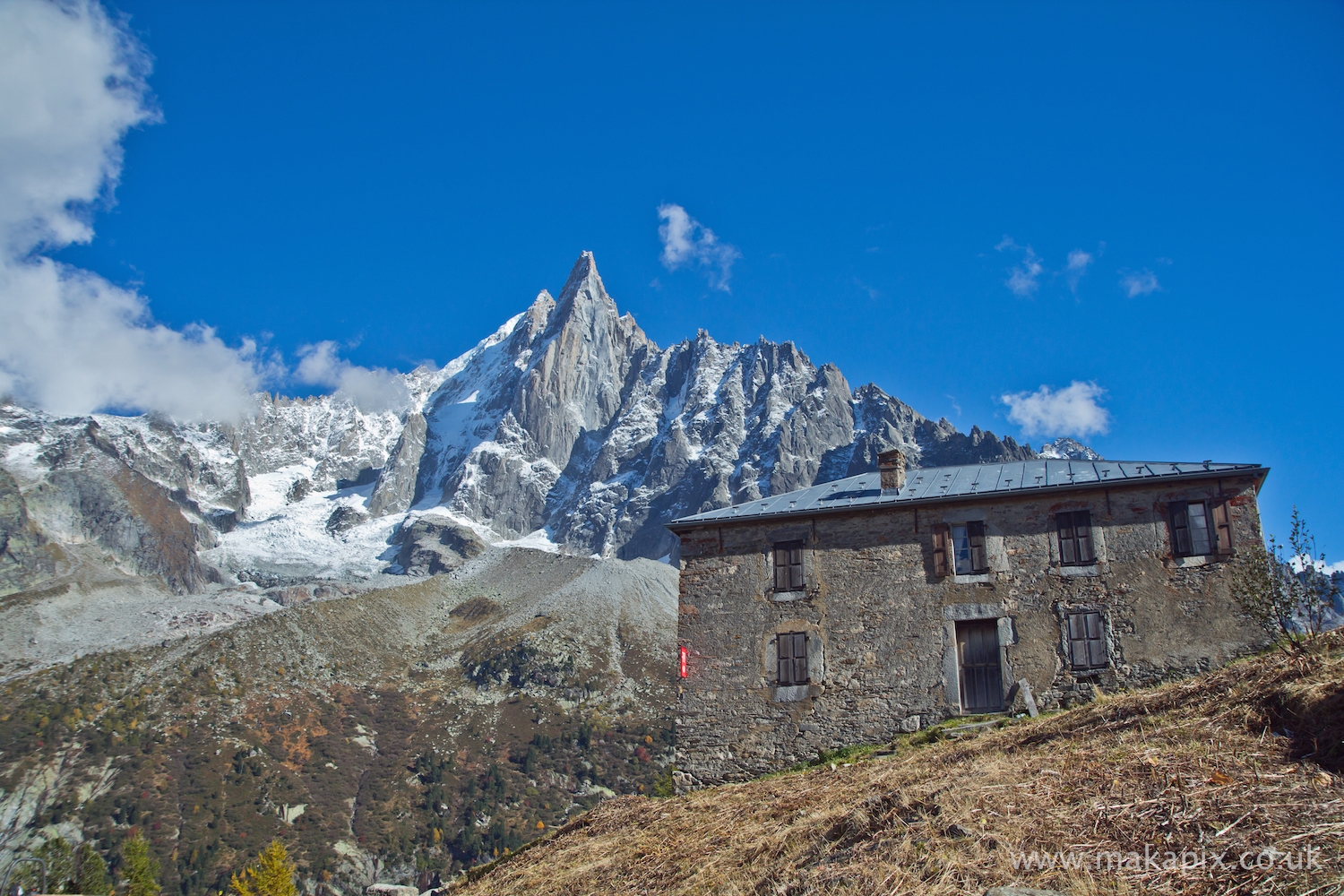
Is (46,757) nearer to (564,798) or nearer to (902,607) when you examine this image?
(564,798)

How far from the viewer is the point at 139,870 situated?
7331 centimetres

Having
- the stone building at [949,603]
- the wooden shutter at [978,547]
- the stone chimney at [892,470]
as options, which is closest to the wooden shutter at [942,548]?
the stone building at [949,603]

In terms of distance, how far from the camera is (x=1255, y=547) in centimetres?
2028

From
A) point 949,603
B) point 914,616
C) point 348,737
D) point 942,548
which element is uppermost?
point 942,548

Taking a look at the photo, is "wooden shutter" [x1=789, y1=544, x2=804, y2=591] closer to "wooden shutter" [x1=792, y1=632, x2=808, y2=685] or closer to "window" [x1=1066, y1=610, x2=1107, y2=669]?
"wooden shutter" [x1=792, y1=632, x2=808, y2=685]

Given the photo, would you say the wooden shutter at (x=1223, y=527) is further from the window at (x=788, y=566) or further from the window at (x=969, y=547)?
the window at (x=788, y=566)

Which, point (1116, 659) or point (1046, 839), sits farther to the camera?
point (1116, 659)

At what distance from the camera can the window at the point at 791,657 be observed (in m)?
22.2

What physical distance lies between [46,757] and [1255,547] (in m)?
113

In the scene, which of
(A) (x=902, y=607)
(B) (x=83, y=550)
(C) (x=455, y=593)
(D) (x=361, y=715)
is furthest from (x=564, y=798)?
(B) (x=83, y=550)

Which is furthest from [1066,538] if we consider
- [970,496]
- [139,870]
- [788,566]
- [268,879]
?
[139,870]

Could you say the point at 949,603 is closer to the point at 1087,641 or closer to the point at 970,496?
the point at 970,496

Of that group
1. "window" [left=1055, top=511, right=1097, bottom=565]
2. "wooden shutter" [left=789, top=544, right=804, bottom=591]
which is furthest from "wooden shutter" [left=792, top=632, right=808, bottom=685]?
"window" [left=1055, top=511, right=1097, bottom=565]

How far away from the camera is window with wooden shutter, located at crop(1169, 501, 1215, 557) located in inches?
816
